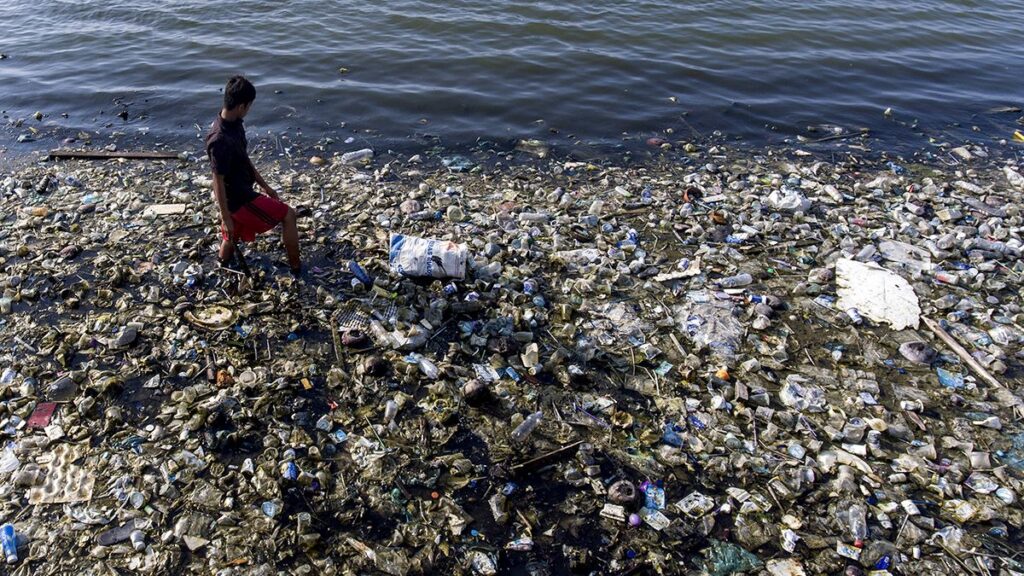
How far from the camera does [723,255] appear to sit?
20.0 feet

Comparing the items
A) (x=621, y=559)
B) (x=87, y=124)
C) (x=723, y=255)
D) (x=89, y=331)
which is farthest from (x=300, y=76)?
(x=621, y=559)

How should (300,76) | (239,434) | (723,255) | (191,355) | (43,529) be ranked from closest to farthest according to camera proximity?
(43,529), (239,434), (191,355), (723,255), (300,76)

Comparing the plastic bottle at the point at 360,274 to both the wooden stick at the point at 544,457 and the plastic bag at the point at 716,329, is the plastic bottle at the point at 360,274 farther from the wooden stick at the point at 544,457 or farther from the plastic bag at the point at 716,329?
the plastic bag at the point at 716,329

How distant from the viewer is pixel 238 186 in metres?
5.01

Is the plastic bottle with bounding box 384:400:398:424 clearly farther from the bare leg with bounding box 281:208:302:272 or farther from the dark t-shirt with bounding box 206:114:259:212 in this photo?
the dark t-shirt with bounding box 206:114:259:212

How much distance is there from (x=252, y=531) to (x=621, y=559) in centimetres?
218

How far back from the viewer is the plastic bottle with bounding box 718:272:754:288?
566 centimetres

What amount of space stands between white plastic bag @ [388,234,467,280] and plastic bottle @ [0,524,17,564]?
125 inches

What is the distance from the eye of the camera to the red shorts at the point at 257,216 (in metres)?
5.15

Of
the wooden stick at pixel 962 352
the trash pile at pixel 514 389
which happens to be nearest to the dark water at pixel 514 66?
the trash pile at pixel 514 389

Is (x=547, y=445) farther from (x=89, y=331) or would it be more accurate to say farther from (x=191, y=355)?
(x=89, y=331)

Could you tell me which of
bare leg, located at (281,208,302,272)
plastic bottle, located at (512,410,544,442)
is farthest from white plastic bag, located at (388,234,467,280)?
plastic bottle, located at (512,410,544,442)

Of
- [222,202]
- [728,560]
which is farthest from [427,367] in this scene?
[728,560]

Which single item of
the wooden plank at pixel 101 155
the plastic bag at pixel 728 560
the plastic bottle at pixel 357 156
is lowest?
the plastic bag at pixel 728 560
